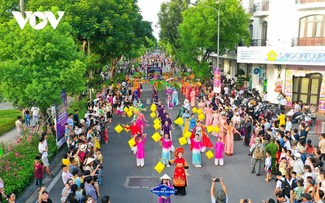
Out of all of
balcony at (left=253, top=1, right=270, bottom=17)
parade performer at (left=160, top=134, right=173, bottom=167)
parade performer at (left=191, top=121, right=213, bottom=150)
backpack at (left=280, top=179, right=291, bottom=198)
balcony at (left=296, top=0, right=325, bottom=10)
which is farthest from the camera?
balcony at (left=253, top=1, right=270, bottom=17)

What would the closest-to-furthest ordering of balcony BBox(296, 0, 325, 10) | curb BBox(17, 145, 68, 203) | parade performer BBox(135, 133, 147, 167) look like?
curb BBox(17, 145, 68, 203) < parade performer BBox(135, 133, 147, 167) < balcony BBox(296, 0, 325, 10)

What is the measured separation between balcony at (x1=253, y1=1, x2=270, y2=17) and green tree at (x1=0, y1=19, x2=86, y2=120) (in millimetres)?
18005

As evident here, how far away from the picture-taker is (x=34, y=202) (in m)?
10.6

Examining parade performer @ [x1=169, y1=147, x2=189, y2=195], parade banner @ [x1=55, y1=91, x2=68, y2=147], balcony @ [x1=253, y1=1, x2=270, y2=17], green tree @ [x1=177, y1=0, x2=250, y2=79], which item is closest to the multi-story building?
balcony @ [x1=253, y1=1, x2=270, y2=17]

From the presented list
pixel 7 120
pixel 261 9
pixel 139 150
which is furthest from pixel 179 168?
pixel 261 9

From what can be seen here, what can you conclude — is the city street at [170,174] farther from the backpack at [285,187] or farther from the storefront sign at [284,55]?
the storefront sign at [284,55]

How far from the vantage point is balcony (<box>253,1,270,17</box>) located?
26.9 meters

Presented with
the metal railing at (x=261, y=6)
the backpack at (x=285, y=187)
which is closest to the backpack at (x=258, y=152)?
the backpack at (x=285, y=187)

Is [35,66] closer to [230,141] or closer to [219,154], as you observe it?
[219,154]

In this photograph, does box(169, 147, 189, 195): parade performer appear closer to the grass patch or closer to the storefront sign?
the grass patch

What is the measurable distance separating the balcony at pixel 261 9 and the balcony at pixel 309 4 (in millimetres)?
3428

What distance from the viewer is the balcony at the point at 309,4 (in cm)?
2238

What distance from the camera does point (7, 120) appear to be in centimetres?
2153

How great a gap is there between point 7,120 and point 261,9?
2050 cm
